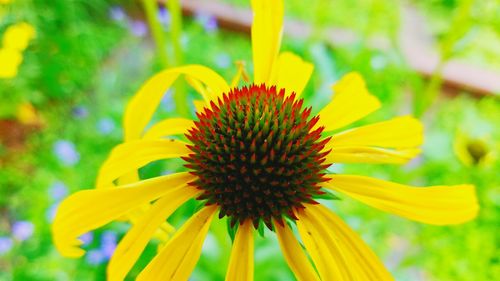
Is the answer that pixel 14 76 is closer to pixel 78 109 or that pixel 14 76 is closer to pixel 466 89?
pixel 78 109

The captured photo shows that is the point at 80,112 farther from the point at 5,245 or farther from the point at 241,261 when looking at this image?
the point at 241,261

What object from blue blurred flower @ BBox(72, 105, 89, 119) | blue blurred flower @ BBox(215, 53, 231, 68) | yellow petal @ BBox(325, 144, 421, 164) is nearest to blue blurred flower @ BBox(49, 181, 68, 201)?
blue blurred flower @ BBox(72, 105, 89, 119)

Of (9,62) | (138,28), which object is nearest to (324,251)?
(9,62)

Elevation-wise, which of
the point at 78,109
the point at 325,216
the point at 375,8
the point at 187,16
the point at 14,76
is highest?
the point at 187,16

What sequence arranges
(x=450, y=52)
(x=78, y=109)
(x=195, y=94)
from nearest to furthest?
(x=450, y=52), (x=195, y=94), (x=78, y=109)

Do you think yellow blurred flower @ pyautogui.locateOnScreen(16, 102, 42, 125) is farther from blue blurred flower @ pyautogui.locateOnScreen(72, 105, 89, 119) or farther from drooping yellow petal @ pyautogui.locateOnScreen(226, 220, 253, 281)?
drooping yellow petal @ pyautogui.locateOnScreen(226, 220, 253, 281)

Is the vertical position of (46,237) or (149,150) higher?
(46,237)

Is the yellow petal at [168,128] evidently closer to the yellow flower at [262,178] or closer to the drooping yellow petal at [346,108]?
the yellow flower at [262,178]

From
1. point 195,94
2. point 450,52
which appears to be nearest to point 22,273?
point 195,94
